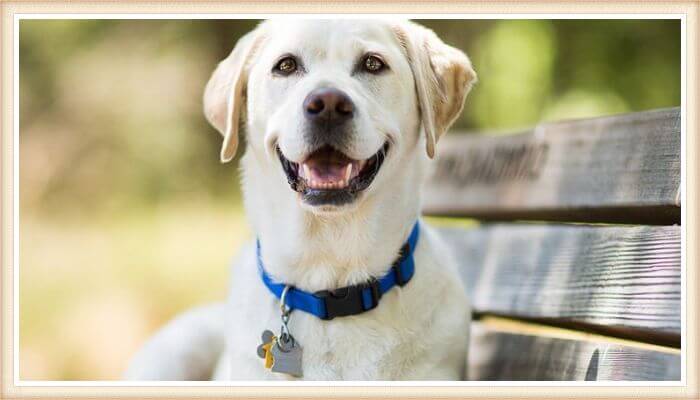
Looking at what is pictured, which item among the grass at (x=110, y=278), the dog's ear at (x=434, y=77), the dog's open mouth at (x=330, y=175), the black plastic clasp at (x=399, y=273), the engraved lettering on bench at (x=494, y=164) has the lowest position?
the grass at (x=110, y=278)

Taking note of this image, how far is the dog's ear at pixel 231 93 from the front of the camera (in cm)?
274

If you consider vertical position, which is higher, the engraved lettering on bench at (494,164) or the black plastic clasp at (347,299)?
the engraved lettering on bench at (494,164)

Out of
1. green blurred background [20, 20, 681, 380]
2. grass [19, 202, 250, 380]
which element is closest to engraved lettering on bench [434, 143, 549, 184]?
grass [19, 202, 250, 380]

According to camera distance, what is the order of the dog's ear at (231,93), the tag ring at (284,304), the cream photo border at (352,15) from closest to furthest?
the cream photo border at (352,15) < the tag ring at (284,304) < the dog's ear at (231,93)

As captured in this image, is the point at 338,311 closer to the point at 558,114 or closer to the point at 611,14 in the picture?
the point at 611,14

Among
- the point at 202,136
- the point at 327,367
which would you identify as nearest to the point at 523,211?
the point at 327,367

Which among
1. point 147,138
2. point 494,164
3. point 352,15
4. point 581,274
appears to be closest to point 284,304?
point 352,15

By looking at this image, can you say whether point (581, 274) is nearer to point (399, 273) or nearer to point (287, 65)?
point (399, 273)

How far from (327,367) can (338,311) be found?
18 centimetres

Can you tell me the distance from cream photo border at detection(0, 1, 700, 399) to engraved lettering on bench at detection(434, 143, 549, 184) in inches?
34.5

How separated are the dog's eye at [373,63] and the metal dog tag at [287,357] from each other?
3.00 feet

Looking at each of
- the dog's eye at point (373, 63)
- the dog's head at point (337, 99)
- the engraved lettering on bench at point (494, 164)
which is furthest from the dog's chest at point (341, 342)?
Result: the engraved lettering on bench at point (494, 164)

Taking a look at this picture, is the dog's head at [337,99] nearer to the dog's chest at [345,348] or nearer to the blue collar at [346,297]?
the blue collar at [346,297]

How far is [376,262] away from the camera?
267cm
